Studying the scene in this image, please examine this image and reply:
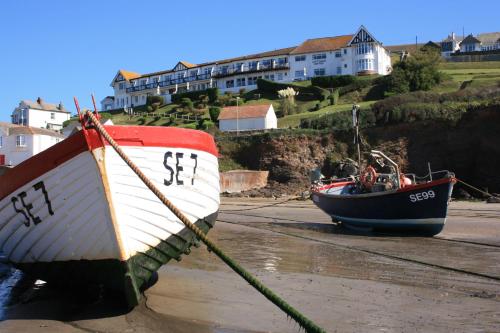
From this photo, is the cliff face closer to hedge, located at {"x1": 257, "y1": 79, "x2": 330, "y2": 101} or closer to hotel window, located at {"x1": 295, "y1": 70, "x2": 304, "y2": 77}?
hedge, located at {"x1": 257, "y1": 79, "x2": 330, "y2": 101}

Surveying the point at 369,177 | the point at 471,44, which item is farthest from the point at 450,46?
the point at 369,177

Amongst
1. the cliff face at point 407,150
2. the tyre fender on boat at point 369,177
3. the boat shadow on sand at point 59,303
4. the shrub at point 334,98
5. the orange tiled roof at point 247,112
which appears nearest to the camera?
the boat shadow on sand at point 59,303

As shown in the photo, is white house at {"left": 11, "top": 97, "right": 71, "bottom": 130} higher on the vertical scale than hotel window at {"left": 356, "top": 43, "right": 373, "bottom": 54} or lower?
lower

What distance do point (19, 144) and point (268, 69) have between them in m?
68.4

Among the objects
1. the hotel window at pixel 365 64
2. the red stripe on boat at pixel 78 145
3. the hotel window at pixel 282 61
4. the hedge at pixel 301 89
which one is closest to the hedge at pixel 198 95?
the hedge at pixel 301 89

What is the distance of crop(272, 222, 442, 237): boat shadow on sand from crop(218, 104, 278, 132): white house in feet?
106

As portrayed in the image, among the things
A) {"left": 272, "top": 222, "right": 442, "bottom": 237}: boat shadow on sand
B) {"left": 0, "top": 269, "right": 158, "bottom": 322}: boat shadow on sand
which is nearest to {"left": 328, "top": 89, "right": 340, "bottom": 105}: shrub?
{"left": 272, "top": 222, "right": 442, "bottom": 237}: boat shadow on sand

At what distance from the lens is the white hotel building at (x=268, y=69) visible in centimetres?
7038

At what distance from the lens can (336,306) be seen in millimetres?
6898

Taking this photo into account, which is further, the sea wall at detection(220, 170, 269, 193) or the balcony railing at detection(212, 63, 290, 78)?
the balcony railing at detection(212, 63, 290, 78)

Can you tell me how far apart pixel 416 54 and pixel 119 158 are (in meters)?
60.4

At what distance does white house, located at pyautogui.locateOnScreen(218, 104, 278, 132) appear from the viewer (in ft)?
165

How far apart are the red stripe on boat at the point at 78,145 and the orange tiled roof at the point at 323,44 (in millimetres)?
68095

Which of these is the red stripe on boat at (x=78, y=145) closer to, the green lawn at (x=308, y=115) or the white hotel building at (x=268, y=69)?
the green lawn at (x=308, y=115)
